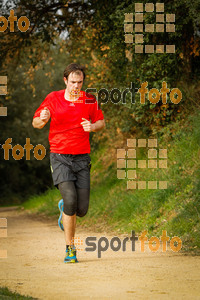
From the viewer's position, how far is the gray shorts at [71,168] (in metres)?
7.26

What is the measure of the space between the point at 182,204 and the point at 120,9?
5154 mm

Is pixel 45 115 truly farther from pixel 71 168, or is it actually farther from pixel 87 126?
pixel 71 168

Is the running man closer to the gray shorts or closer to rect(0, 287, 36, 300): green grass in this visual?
the gray shorts

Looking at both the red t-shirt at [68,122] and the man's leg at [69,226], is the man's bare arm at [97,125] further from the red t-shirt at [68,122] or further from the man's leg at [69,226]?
the man's leg at [69,226]

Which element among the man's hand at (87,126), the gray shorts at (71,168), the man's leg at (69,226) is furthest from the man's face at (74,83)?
the man's leg at (69,226)

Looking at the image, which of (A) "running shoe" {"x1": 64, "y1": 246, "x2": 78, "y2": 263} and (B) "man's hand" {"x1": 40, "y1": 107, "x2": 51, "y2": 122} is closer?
(B) "man's hand" {"x1": 40, "y1": 107, "x2": 51, "y2": 122}

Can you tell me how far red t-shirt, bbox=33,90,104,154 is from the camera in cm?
715

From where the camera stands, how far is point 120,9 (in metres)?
13.0

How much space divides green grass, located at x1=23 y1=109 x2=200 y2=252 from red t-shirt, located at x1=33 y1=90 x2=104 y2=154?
2.33 meters

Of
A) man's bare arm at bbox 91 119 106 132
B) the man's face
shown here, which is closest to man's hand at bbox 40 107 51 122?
the man's face

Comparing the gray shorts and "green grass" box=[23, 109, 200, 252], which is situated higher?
the gray shorts

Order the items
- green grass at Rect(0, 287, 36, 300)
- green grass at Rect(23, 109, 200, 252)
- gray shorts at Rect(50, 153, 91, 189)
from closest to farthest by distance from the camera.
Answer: green grass at Rect(0, 287, 36, 300) → gray shorts at Rect(50, 153, 91, 189) → green grass at Rect(23, 109, 200, 252)

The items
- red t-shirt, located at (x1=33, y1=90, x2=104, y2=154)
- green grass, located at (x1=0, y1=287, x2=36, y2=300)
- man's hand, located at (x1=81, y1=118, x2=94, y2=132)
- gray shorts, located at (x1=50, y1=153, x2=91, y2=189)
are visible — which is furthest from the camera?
gray shorts, located at (x1=50, y1=153, x2=91, y2=189)

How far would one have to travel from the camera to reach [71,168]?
7301 millimetres
